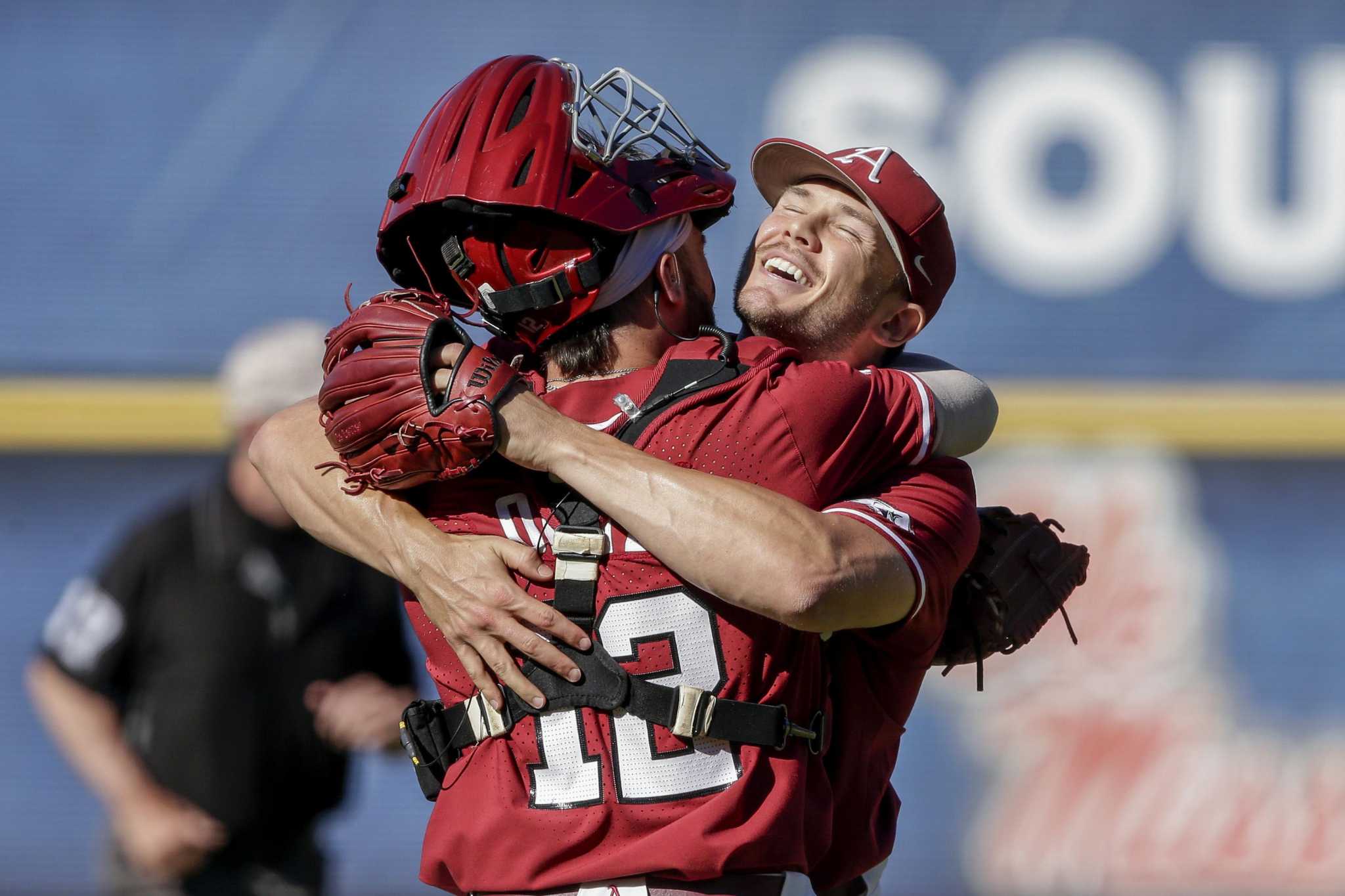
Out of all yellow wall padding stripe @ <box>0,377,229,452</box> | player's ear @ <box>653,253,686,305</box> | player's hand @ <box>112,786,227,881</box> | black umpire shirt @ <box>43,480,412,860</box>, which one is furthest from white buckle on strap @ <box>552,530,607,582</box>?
yellow wall padding stripe @ <box>0,377,229,452</box>

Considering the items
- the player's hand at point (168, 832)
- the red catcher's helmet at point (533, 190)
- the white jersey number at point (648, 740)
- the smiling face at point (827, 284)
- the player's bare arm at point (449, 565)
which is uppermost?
the red catcher's helmet at point (533, 190)

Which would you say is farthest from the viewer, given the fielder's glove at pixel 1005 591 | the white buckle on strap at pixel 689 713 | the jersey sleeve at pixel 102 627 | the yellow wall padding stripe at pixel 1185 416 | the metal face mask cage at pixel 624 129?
the yellow wall padding stripe at pixel 1185 416

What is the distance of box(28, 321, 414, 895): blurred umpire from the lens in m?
4.23

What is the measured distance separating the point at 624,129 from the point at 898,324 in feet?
2.11

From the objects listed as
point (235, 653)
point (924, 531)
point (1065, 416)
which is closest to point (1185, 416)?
point (1065, 416)

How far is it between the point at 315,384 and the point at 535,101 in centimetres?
263

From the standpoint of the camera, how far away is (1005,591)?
243cm

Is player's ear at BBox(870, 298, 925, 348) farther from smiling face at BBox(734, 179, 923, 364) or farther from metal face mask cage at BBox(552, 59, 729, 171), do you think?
metal face mask cage at BBox(552, 59, 729, 171)

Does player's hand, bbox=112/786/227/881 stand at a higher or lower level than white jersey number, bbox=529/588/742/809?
lower

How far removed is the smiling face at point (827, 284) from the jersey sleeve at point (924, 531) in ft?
1.32

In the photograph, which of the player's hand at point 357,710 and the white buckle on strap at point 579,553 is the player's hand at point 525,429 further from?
the player's hand at point 357,710

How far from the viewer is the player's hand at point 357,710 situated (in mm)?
4105

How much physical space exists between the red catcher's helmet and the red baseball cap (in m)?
0.33

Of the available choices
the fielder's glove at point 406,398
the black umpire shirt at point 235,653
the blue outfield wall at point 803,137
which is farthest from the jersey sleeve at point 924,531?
the blue outfield wall at point 803,137
